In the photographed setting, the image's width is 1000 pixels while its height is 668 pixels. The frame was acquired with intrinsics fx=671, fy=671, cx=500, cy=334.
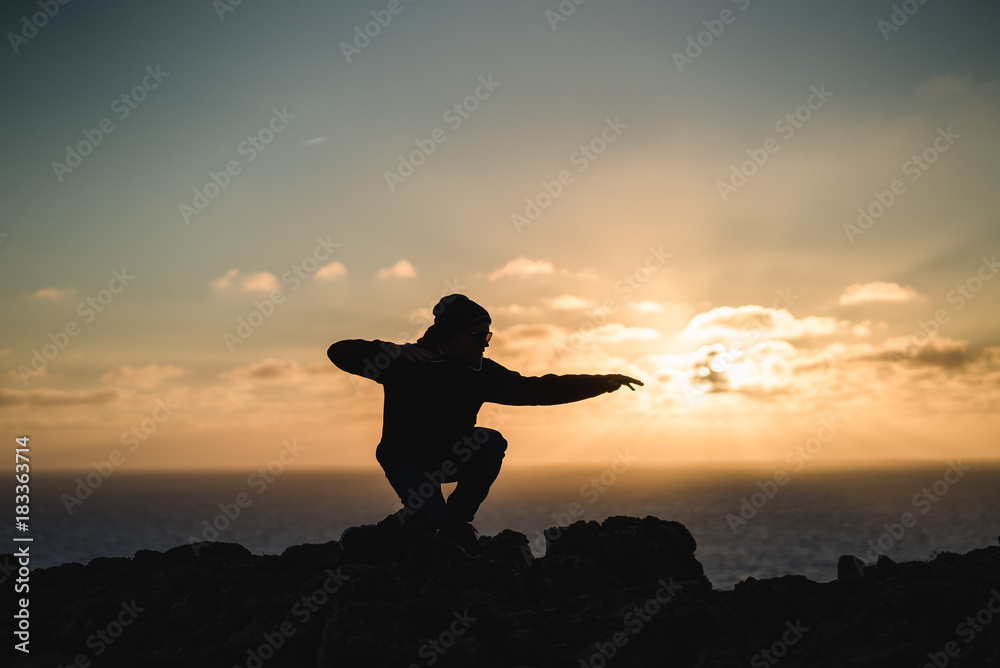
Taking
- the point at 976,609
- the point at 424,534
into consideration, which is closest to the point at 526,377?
the point at 424,534

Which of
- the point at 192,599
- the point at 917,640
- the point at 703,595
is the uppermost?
the point at 192,599

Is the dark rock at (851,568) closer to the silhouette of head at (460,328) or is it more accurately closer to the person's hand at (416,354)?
the silhouette of head at (460,328)

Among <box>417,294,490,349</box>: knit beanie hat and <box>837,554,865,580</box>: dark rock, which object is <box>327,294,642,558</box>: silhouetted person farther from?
<box>837,554,865,580</box>: dark rock

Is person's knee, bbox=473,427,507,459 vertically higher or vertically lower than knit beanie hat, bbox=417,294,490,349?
lower

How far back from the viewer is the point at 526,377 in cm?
712

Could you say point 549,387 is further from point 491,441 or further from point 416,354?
point 416,354

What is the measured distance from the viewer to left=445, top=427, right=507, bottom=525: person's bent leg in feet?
22.9

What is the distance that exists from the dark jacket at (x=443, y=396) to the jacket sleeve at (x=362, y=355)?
4 centimetres

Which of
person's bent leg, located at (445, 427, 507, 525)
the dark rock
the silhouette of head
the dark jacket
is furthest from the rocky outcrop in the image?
the silhouette of head

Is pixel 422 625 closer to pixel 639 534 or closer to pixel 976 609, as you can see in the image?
pixel 639 534

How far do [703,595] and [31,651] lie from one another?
5.85 m

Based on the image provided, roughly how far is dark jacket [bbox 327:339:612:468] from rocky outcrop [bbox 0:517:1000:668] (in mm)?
1067

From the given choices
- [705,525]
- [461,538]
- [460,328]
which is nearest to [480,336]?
[460,328]

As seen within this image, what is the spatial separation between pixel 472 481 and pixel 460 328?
1.64m
